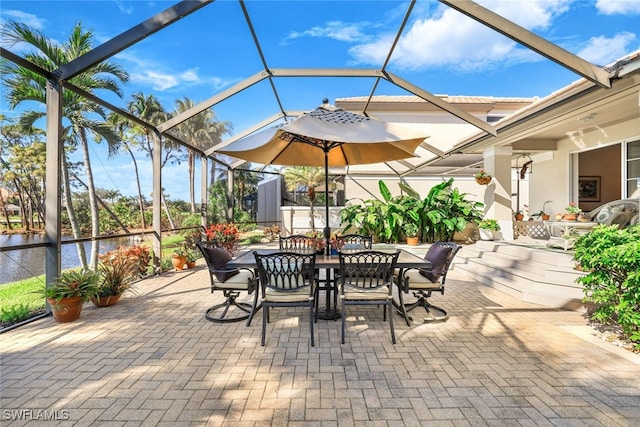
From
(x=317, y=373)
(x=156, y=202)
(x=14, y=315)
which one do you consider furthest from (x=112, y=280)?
(x=317, y=373)

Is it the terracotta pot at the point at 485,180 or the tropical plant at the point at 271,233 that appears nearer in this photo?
the terracotta pot at the point at 485,180

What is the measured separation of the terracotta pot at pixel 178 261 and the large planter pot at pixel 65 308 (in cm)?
326

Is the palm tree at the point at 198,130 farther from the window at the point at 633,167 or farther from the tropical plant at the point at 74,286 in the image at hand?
the window at the point at 633,167

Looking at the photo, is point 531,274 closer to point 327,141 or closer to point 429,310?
point 429,310

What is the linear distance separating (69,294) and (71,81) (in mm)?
6613

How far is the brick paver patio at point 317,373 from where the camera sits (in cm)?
202

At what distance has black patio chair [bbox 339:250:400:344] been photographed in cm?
324

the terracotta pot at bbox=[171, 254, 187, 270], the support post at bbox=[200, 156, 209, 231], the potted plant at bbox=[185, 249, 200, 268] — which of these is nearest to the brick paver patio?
the terracotta pot at bbox=[171, 254, 187, 270]

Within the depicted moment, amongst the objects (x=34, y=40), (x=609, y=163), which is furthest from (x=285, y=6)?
(x=609, y=163)

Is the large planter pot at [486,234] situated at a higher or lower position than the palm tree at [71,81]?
lower

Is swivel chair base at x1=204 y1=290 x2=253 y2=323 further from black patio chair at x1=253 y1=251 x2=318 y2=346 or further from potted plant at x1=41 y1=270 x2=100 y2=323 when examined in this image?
potted plant at x1=41 y1=270 x2=100 y2=323

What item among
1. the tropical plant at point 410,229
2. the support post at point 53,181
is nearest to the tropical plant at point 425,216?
the tropical plant at point 410,229

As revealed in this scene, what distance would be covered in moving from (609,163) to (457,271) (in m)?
6.59

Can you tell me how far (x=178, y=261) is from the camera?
23.2 feet
